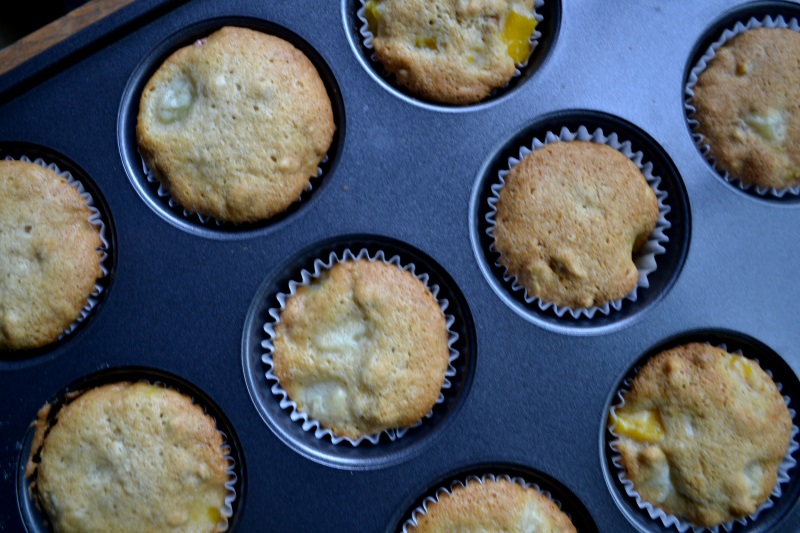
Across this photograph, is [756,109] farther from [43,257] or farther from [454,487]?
[43,257]

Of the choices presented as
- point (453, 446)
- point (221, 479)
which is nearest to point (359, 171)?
point (453, 446)

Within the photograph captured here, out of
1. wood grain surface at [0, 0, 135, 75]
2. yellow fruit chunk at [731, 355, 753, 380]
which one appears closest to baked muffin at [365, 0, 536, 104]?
wood grain surface at [0, 0, 135, 75]

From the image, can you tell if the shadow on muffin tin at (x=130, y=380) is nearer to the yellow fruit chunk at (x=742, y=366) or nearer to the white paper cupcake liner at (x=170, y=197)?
the white paper cupcake liner at (x=170, y=197)

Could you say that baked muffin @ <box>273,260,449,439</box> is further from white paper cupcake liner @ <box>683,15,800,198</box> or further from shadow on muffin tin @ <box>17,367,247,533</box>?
white paper cupcake liner @ <box>683,15,800,198</box>

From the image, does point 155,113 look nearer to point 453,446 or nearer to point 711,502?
point 453,446

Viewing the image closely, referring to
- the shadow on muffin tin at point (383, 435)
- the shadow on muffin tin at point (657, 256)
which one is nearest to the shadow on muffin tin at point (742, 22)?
the shadow on muffin tin at point (657, 256)

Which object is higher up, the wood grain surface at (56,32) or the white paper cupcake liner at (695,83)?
the white paper cupcake liner at (695,83)

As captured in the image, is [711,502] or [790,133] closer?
[711,502]
